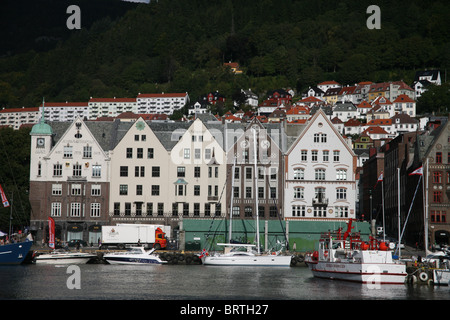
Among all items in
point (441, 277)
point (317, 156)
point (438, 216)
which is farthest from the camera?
point (317, 156)

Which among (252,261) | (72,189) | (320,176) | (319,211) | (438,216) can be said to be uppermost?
(320,176)

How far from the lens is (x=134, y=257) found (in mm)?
91562

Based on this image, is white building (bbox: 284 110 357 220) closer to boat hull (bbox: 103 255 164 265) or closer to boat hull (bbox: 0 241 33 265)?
boat hull (bbox: 103 255 164 265)

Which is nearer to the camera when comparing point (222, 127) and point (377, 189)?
point (222, 127)

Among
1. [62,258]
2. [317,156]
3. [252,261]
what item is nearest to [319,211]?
[317,156]

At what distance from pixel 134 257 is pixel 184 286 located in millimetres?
27428

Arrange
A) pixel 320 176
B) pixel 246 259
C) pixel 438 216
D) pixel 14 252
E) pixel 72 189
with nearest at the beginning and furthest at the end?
1. pixel 246 259
2. pixel 14 252
3. pixel 438 216
4. pixel 320 176
5. pixel 72 189

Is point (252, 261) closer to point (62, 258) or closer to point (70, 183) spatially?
point (62, 258)

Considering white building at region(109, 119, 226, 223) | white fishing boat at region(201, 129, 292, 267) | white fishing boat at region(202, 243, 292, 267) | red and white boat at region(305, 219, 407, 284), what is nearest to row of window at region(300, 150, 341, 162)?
white building at region(109, 119, 226, 223)

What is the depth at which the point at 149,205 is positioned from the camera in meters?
110

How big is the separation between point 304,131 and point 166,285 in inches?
1944

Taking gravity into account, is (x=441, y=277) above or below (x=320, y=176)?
below
